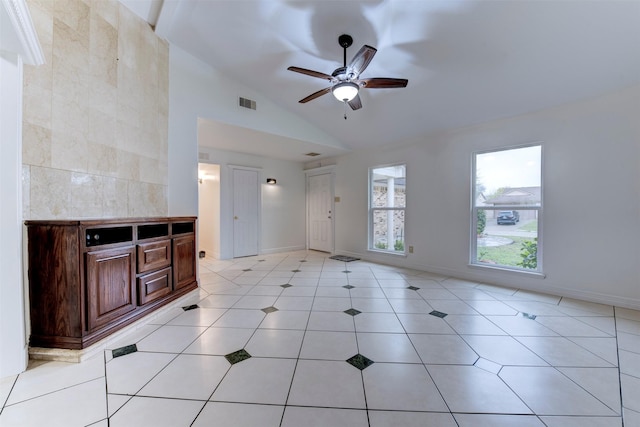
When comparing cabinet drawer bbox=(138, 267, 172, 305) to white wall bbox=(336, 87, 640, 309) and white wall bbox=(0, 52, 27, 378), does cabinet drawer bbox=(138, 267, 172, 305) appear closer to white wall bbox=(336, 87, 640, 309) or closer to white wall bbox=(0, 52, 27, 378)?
white wall bbox=(0, 52, 27, 378)

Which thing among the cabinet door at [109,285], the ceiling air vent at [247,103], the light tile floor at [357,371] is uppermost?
the ceiling air vent at [247,103]

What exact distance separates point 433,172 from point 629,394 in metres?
3.22

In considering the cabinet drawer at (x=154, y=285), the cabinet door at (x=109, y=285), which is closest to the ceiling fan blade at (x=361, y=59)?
the cabinet door at (x=109, y=285)

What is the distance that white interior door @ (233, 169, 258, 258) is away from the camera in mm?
5336

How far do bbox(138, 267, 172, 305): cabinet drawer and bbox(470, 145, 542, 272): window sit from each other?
4.03 meters

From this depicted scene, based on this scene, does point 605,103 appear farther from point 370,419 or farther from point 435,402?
point 370,419

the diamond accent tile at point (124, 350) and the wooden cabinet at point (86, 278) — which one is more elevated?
the wooden cabinet at point (86, 278)

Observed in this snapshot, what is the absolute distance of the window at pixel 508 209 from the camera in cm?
322

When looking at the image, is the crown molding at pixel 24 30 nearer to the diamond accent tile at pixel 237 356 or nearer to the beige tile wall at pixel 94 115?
the beige tile wall at pixel 94 115

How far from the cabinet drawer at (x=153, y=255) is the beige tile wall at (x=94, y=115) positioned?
0.47 m

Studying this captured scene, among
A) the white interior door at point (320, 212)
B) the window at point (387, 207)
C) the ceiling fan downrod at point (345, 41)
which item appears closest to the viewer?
the ceiling fan downrod at point (345, 41)

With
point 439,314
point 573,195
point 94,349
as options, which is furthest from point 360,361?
point 573,195

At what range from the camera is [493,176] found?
11.7ft

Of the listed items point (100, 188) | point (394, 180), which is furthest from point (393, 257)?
point (100, 188)
